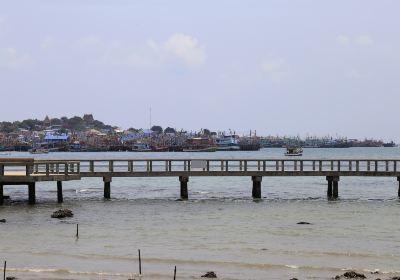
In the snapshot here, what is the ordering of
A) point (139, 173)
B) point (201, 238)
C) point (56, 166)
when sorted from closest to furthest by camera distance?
point (201, 238) < point (56, 166) < point (139, 173)

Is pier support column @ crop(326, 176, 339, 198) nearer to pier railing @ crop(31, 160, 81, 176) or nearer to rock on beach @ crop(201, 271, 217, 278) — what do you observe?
pier railing @ crop(31, 160, 81, 176)

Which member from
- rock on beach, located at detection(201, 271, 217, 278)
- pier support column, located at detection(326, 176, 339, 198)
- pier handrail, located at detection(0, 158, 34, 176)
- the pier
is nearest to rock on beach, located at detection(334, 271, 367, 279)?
rock on beach, located at detection(201, 271, 217, 278)

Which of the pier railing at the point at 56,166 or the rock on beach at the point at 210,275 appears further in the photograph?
the pier railing at the point at 56,166

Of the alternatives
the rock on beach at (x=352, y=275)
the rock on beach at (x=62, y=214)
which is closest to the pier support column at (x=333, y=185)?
the rock on beach at (x=62, y=214)

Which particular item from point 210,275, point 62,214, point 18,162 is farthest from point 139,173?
point 210,275

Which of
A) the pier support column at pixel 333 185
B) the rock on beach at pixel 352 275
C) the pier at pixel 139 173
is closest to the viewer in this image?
the rock on beach at pixel 352 275

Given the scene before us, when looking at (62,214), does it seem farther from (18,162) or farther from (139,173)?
(139,173)

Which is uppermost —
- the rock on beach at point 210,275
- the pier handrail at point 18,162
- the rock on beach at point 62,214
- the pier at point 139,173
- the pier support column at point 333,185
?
the pier handrail at point 18,162

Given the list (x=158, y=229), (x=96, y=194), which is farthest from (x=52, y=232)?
(x=96, y=194)

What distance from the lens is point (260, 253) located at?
89.0 feet

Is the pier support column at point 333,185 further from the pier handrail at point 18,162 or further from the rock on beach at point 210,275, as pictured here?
the rock on beach at point 210,275

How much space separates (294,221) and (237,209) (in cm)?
596

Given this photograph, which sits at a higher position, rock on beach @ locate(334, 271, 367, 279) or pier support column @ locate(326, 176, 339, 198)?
pier support column @ locate(326, 176, 339, 198)

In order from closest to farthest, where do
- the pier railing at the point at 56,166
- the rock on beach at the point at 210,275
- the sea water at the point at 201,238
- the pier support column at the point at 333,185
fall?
the rock on beach at the point at 210,275 → the sea water at the point at 201,238 → the pier railing at the point at 56,166 → the pier support column at the point at 333,185
